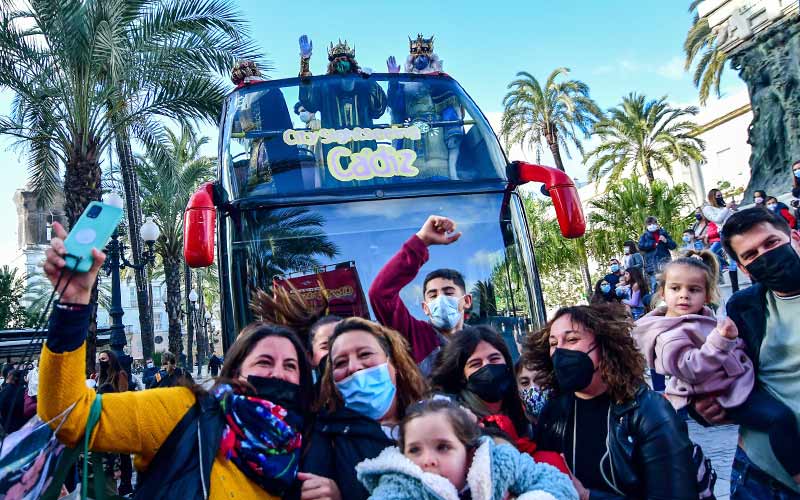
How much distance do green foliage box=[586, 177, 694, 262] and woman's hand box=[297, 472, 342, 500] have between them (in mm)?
27135

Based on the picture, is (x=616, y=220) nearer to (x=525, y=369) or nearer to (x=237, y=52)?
(x=237, y=52)

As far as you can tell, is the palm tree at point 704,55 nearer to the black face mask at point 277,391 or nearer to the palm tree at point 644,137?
the palm tree at point 644,137

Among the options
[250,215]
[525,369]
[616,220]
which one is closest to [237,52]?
[250,215]

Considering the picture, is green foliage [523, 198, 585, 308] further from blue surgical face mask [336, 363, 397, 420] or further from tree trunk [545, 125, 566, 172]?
blue surgical face mask [336, 363, 397, 420]

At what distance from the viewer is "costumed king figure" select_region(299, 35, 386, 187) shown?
5.22 metres

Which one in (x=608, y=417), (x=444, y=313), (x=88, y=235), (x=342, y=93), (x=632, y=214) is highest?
(x=632, y=214)

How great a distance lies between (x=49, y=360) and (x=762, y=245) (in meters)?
2.57

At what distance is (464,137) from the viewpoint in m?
5.12

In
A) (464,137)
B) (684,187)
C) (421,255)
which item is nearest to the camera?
(421,255)

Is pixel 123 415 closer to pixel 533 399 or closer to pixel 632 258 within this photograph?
pixel 533 399

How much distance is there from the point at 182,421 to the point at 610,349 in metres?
1.67

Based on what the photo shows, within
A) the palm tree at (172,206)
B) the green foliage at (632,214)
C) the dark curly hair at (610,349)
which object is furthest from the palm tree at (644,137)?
the dark curly hair at (610,349)

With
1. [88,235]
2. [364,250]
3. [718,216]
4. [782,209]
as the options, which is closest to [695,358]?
[88,235]

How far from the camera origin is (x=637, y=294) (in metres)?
9.41
